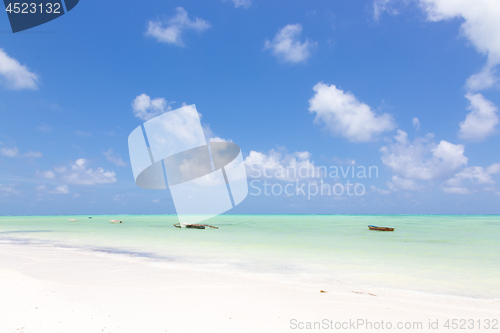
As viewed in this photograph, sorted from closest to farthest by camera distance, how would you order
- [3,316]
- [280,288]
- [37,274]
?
[3,316], [280,288], [37,274]

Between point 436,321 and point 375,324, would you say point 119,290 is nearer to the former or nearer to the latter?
point 375,324

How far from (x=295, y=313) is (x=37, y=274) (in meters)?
9.67

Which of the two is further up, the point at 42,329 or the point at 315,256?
the point at 42,329

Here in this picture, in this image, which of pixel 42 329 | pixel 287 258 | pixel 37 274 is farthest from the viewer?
pixel 287 258

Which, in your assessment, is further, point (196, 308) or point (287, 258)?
point (287, 258)

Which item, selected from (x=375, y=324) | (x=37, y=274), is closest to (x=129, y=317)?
(x=375, y=324)

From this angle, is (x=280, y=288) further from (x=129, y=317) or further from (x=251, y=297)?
(x=129, y=317)

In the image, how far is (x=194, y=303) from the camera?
23.5ft

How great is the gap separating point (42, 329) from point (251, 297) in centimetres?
481

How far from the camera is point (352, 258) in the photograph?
1647cm

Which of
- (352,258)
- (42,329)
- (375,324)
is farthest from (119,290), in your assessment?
(352,258)

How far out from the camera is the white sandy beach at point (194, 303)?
18.6 feet

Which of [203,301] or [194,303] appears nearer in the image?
[194,303]

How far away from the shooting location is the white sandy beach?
224 inches
